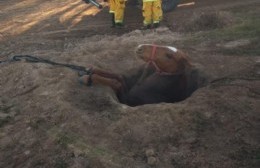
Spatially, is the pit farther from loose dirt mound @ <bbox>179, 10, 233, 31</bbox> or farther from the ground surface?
loose dirt mound @ <bbox>179, 10, 233, 31</bbox>

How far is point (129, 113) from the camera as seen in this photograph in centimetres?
597

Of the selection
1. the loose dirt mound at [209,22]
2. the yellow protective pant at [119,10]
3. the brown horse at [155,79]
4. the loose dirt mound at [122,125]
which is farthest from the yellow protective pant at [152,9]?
the brown horse at [155,79]

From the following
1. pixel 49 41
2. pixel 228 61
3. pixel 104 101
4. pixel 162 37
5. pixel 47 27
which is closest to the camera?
pixel 104 101

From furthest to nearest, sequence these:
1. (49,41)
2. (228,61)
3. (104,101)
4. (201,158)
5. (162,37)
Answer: (49,41) → (162,37) → (228,61) → (104,101) → (201,158)

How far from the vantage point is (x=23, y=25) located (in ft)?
41.8

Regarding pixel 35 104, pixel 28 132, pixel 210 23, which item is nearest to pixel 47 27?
pixel 210 23

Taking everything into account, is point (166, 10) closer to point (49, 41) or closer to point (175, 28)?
point (175, 28)

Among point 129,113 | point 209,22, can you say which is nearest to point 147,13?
point 209,22

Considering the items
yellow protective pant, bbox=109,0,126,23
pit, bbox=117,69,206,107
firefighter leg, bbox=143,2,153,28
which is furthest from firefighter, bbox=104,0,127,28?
pit, bbox=117,69,206,107

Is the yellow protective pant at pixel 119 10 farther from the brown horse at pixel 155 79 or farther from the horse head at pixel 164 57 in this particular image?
the horse head at pixel 164 57

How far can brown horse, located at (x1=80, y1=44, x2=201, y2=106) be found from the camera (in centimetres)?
662

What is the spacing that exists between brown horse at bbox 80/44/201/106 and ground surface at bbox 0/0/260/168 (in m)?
0.26

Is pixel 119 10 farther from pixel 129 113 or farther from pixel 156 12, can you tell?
pixel 129 113

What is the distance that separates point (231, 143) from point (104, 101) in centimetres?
193
